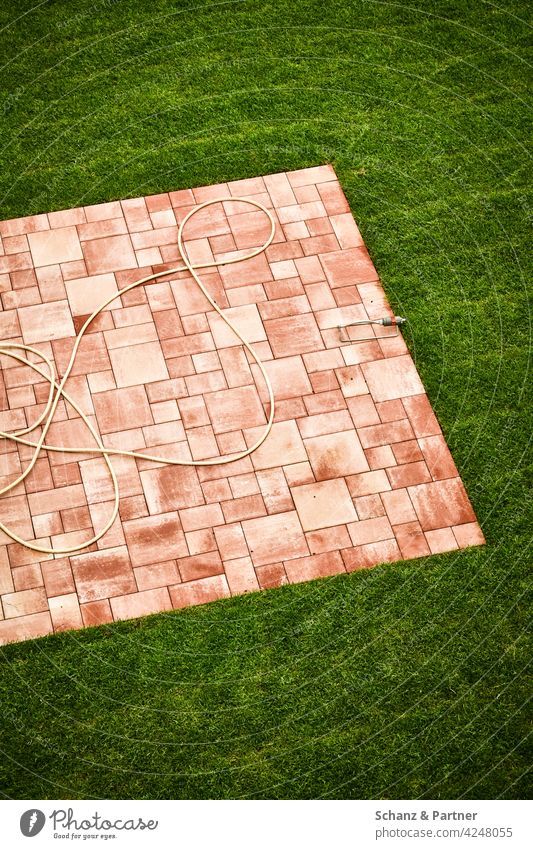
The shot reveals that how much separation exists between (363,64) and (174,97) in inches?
52.2

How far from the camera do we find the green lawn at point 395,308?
5.00 m

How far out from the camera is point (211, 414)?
19.4ft

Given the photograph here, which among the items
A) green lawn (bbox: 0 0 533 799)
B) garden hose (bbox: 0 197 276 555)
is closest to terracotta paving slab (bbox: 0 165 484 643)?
garden hose (bbox: 0 197 276 555)

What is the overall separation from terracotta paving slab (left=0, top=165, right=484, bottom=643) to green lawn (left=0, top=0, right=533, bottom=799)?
15cm

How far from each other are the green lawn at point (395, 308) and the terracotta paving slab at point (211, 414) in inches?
5.9

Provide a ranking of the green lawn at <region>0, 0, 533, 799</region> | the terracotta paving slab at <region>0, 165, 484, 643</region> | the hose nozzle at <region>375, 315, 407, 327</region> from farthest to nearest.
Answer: the hose nozzle at <region>375, 315, 407, 327</region> < the terracotta paving slab at <region>0, 165, 484, 643</region> < the green lawn at <region>0, 0, 533, 799</region>

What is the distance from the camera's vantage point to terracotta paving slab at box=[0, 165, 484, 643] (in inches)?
215

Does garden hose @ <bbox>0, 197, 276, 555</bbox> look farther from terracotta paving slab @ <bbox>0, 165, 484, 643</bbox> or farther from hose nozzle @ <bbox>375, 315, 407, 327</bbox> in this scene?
hose nozzle @ <bbox>375, 315, 407, 327</bbox>

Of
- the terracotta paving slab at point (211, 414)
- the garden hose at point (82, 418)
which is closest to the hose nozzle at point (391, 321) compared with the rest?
the terracotta paving slab at point (211, 414)

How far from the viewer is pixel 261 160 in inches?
267

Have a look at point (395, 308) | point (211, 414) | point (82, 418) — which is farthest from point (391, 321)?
point (82, 418)

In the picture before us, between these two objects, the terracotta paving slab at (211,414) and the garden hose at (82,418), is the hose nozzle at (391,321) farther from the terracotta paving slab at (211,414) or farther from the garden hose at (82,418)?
the garden hose at (82,418)

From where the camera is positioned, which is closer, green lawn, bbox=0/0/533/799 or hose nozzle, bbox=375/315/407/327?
green lawn, bbox=0/0/533/799

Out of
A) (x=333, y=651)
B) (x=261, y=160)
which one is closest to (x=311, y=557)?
(x=333, y=651)
